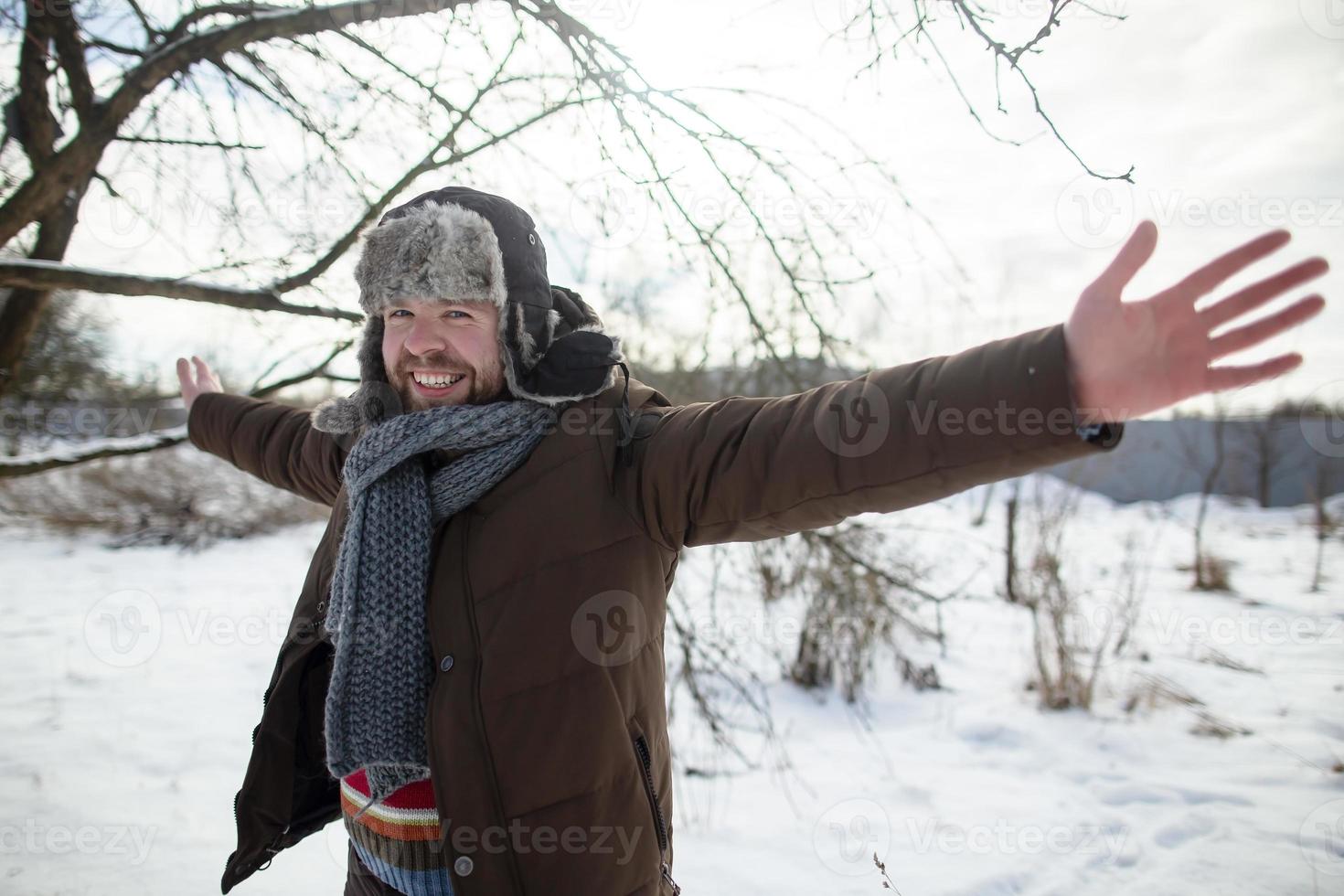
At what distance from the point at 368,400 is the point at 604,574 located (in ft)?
2.65

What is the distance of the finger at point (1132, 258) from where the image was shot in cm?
88

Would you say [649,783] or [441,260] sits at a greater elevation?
[441,260]

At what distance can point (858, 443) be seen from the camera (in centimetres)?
107

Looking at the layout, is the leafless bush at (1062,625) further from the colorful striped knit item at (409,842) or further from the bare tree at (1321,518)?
the colorful striped knit item at (409,842)

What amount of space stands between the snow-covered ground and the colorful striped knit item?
1495 mm

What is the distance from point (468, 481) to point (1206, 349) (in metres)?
1.21

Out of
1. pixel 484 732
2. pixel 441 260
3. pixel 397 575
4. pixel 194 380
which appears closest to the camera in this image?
pixel 484 732

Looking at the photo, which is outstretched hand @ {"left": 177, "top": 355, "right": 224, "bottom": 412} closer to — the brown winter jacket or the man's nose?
the man's nose

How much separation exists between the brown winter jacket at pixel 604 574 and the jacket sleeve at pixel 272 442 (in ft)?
2.95

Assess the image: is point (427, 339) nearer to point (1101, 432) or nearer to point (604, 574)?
point (604, 574)

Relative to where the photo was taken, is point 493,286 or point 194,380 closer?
point 493,286

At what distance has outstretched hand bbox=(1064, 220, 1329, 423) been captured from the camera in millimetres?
845

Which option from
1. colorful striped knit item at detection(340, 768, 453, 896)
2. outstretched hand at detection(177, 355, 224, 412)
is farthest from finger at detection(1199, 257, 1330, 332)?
outstretched hand at detection(177, 355, 224, 412)

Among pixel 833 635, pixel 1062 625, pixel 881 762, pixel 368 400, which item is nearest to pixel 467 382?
pixel 368 400
